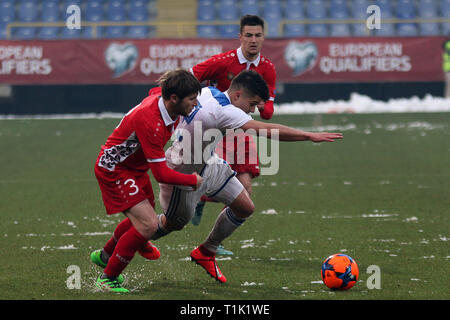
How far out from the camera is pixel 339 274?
19.0ft

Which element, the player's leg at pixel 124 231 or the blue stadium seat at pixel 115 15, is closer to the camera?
the player's leg at pixel 124 231

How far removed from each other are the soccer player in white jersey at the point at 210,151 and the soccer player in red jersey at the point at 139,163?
0.26m

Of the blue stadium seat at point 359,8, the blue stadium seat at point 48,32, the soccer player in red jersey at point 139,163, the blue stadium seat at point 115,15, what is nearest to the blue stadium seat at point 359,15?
the blue stadium seat at point 359,8

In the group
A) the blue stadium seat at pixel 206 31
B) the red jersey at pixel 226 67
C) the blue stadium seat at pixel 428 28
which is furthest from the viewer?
the blue stadium seat at pixel 206 31

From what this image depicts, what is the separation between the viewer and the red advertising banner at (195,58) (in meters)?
22.4

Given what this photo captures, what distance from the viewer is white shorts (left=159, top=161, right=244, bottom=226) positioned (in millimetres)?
6242

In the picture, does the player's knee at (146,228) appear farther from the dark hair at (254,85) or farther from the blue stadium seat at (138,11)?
the blue stadium seat at (138,11)

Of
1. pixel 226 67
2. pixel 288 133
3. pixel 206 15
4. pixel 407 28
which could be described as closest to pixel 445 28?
pixel 407 28

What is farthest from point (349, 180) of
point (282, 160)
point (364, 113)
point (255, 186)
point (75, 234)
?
point (364, 113)

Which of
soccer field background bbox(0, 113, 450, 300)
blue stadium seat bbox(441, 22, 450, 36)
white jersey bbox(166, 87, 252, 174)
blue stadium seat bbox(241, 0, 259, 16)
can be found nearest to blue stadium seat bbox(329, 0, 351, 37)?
blue stadium seat bbox(241, 0, 259, 16)

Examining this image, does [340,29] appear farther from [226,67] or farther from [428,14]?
[226,67]

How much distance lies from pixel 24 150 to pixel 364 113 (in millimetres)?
9851

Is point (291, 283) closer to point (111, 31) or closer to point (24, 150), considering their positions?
point (24, 150)

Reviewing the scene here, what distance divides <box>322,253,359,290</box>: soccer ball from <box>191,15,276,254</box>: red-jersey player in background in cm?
213
